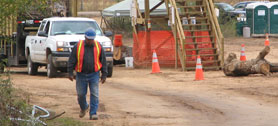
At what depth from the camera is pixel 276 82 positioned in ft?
50.5

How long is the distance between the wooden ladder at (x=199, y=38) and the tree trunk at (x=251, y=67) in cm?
280

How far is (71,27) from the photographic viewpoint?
18.2 metres

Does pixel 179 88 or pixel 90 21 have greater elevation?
pixel 90 21

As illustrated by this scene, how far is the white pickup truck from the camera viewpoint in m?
17.2

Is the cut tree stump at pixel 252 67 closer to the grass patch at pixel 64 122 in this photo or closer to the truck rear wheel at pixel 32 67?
the truck rear wheel at pixel 32 67

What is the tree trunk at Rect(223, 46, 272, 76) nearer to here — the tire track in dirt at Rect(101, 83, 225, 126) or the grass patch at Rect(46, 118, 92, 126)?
the tire track in dirt at Rect(101, 83, 225, 126)

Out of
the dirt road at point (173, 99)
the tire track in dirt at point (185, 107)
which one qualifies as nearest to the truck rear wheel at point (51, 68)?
the dirt road at point (173, 99)

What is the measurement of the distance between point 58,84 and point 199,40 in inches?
272

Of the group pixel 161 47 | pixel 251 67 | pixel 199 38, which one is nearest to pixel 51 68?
pixel 161 47

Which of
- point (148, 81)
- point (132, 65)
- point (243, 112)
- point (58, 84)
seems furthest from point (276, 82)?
point (132, 65)

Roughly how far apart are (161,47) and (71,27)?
461 centimetres

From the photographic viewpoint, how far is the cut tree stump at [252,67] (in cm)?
1636

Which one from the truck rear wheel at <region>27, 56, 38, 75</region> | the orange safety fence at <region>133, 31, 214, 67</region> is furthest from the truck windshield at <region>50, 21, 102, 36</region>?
the orange safety fence at <region>133, 31, 214, 67</region>

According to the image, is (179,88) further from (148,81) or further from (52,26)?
(52,26)
